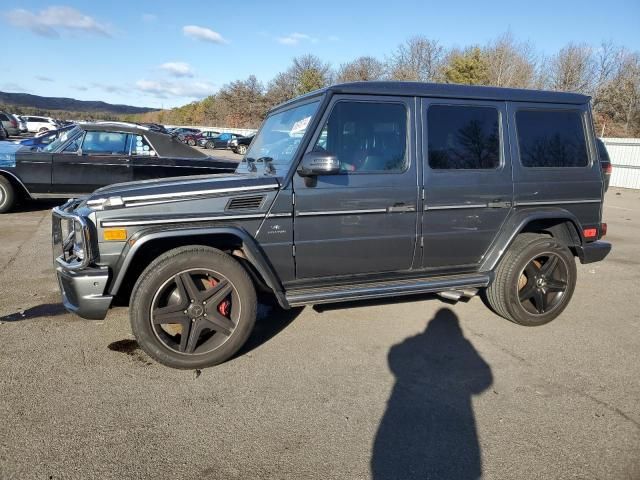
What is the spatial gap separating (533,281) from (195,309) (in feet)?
10.2

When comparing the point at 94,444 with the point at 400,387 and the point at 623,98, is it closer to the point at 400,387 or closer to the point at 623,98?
the point at 400,387

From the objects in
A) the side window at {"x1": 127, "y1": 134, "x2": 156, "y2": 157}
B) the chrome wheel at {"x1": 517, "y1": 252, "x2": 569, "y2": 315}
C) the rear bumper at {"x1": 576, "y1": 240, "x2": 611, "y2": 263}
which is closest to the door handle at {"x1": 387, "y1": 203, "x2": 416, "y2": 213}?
the chrome wheel at {"x1": 517, "y1": 252, "x2": 569, "y2": 315}

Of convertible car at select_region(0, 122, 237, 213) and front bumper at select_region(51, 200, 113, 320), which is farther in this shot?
convertible car at select_region(0, 122, 237, 213)

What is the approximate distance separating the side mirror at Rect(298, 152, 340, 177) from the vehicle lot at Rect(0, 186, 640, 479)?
1.46m

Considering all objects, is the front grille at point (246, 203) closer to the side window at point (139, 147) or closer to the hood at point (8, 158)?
the side window at point (139, 147)

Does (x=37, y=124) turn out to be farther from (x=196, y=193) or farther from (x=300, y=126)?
(x=196, y=193)

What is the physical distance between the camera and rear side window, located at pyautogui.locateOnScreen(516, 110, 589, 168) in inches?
167

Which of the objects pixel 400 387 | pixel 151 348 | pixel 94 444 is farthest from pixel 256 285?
pixel 94 444

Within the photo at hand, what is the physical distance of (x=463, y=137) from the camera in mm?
4051

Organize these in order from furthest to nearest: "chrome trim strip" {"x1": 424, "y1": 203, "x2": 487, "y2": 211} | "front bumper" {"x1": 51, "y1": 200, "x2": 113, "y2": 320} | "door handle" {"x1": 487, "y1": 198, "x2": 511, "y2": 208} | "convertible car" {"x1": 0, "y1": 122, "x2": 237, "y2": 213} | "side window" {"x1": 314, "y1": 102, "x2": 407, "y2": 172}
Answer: "convertible car" {"x1": 0, "y1": 122, "x2": 237, "y2": 213}, "door handle" {"x1": 487, "y1": 198, "x2": 511, "y2": 208}, "chrome trim strip" {"x1": 424, "y1": 203, "x2": 487, "y2": 211}, "side window" {"x1": 314, "y1": 102, "x2": 407, "y2": 172}, "front bumper" {"x1": 51, "y1": 200, "x2": 113, "y2": 320}

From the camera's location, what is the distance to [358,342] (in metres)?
3.95

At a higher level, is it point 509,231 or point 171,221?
point 171,221

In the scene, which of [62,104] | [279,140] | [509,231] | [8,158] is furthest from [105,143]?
[62,104]

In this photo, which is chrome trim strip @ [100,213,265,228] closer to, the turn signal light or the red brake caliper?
the turn signal light
